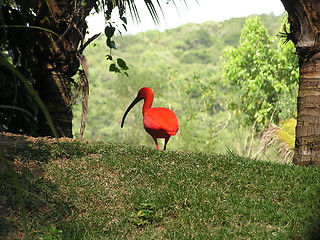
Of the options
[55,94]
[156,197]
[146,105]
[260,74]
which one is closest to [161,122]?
[146,105]

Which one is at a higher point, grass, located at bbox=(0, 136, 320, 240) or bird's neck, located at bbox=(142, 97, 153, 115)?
bird's neck, located at bbox=(142, 97, 153, 115)

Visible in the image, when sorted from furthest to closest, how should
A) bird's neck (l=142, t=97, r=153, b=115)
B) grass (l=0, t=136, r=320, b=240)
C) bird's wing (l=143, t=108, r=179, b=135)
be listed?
bird's neck (l=142, t=97, r=153, b=115), bird's wing (l=143, t=108, r=179, b=135), grass (l=0, t=136, r=320, b=240)

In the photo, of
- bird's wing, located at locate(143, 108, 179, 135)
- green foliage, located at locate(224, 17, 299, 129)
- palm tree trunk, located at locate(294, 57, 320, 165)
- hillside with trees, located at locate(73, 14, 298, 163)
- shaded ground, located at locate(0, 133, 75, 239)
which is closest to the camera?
shaded ground, located at locate(0, 133, 75, 239)

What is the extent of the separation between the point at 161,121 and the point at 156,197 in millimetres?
2004

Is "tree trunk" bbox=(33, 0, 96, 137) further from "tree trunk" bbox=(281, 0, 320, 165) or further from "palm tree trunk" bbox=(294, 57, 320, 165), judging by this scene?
"palm tree trunk" bbox=(294, 57, 320, 165)

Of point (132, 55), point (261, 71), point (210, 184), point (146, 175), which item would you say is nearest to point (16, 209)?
point (146, 175)

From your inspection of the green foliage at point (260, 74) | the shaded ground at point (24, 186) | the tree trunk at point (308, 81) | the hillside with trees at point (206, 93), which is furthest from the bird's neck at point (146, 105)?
the green foliage at point (260, 74)

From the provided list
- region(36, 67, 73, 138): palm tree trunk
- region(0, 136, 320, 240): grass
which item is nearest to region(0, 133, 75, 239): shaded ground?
region(0, 136, 320, 240): grass

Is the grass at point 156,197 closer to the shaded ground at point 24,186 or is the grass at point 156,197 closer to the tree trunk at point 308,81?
the shaded ground at point 24,186

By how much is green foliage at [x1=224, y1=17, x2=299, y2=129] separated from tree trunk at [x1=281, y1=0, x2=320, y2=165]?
14.4m

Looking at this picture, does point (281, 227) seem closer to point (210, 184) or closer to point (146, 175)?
point (210, 184)

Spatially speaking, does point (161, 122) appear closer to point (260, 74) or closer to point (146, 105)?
point (146, 105)

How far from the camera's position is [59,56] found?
28.4 ft

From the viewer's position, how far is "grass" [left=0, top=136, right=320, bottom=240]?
189 inches
